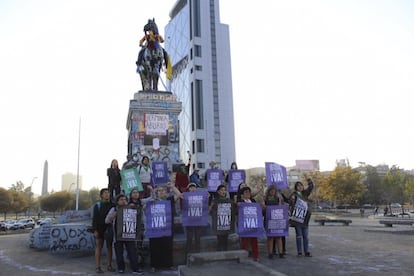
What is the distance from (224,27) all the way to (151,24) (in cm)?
6912

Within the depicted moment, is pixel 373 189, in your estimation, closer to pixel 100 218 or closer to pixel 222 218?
pixel 222 218

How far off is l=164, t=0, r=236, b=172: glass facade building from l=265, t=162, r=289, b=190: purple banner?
64.0 metres

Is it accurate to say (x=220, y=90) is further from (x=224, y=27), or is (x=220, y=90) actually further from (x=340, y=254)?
(x=340, y=254)

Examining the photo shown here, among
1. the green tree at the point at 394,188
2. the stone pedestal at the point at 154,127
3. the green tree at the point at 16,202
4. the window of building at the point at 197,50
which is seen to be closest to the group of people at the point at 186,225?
the stone pedestal at the point at 154,127

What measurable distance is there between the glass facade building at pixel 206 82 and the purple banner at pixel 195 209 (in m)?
66.6

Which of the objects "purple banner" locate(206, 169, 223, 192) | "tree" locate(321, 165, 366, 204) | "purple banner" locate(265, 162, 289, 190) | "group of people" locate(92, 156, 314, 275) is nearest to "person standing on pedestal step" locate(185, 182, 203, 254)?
"group of people" locate(92, 156, 314, 275)

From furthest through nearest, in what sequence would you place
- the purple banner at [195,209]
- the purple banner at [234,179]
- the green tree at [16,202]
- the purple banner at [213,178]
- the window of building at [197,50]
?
the window of building at [197,50] < the green tree at [16,202] < the purple banner at [213,178] < the purple banner at [234,179] < the purple banner at [195,209]

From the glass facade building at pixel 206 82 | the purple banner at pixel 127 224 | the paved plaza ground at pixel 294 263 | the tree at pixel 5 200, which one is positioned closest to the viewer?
the paved plaza ground at pixel 294 263

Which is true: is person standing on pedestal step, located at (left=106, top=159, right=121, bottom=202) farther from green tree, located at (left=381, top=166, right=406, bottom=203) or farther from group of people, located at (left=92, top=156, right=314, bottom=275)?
green tree, located at (left=381, top=166, right=406, bottom=203)

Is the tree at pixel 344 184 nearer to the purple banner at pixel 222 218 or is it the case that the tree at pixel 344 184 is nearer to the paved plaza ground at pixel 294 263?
the paved plaza ground at pixel 294 263

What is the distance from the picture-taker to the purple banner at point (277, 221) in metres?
9.07

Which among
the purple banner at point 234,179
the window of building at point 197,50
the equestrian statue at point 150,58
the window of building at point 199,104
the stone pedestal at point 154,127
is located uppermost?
the window of building at point 197,50

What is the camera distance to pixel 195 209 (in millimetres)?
8867

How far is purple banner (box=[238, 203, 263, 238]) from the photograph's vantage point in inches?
341
